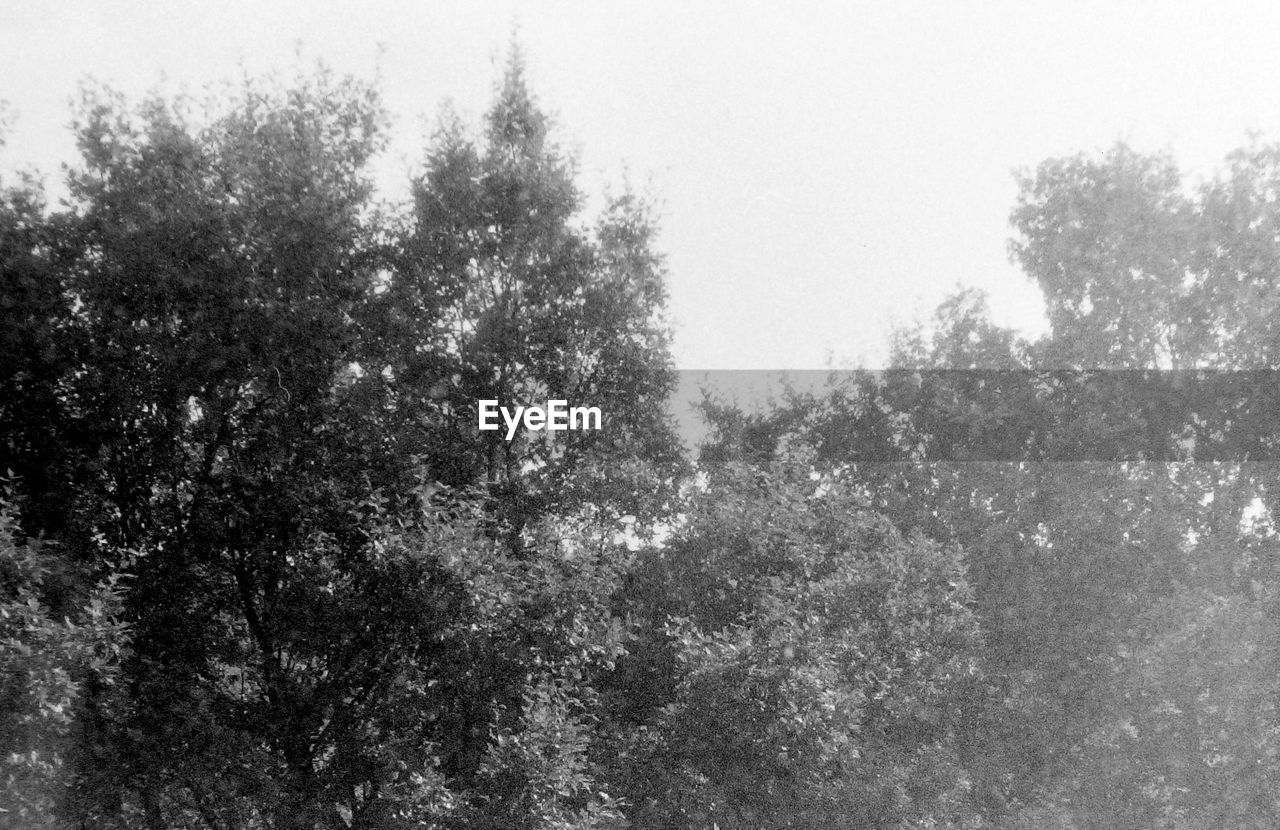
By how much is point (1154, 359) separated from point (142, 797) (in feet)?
87.5

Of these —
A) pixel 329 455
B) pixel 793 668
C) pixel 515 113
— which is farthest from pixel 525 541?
pixel 515 113

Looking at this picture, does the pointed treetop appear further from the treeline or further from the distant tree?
the distant tree

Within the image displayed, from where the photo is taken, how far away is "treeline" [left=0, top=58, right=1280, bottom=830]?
56.6 ft

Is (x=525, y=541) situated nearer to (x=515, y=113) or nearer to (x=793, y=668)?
(x=793, y=668)

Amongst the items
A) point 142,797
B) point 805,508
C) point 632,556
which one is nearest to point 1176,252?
point 805,508

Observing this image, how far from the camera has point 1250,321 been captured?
2652 cm

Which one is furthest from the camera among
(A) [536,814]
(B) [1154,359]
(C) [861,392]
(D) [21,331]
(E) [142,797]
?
(C) [861,392]

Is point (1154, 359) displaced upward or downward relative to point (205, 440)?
upward

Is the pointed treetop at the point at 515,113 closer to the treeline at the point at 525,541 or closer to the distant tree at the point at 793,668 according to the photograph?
the treeline at the point at 525,541

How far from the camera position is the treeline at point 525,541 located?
17.3m

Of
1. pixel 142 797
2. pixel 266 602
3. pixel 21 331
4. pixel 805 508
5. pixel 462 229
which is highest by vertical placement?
pixel 462 229

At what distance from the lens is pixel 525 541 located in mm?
19156

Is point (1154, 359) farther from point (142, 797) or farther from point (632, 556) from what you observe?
point (142, 797)

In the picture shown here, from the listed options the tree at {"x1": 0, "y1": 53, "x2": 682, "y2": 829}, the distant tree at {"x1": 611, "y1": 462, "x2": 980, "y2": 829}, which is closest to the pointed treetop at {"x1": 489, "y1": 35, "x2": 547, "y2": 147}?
the tree at {"x1": 0, "y1": 53, "x2": 682, "y2": 829}
